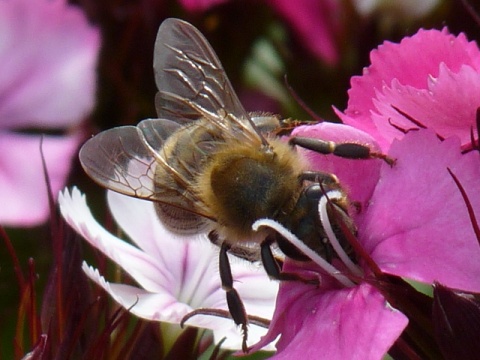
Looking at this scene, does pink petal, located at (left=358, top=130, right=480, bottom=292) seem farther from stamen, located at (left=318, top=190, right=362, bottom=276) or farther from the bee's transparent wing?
the bee's transparent wing

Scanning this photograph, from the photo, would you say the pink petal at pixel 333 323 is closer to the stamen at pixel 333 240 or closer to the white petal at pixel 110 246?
the stamen at pixel 333 240

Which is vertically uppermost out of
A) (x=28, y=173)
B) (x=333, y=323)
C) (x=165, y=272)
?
(x=333, y=323)

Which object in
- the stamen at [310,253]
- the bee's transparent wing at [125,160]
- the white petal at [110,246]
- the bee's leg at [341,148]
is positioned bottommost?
the white petal at [110,246]

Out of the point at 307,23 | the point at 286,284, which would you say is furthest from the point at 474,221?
the point at 307,23

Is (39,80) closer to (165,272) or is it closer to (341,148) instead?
(165,272)

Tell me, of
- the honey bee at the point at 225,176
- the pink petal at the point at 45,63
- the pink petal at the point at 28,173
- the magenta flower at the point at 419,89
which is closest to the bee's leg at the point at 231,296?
the honey bee at the point at 225,176

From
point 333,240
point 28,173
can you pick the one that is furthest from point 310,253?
point 28,173

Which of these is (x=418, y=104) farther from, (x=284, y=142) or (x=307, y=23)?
(x=307, y=23)

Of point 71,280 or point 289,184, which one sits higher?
point 289,184
